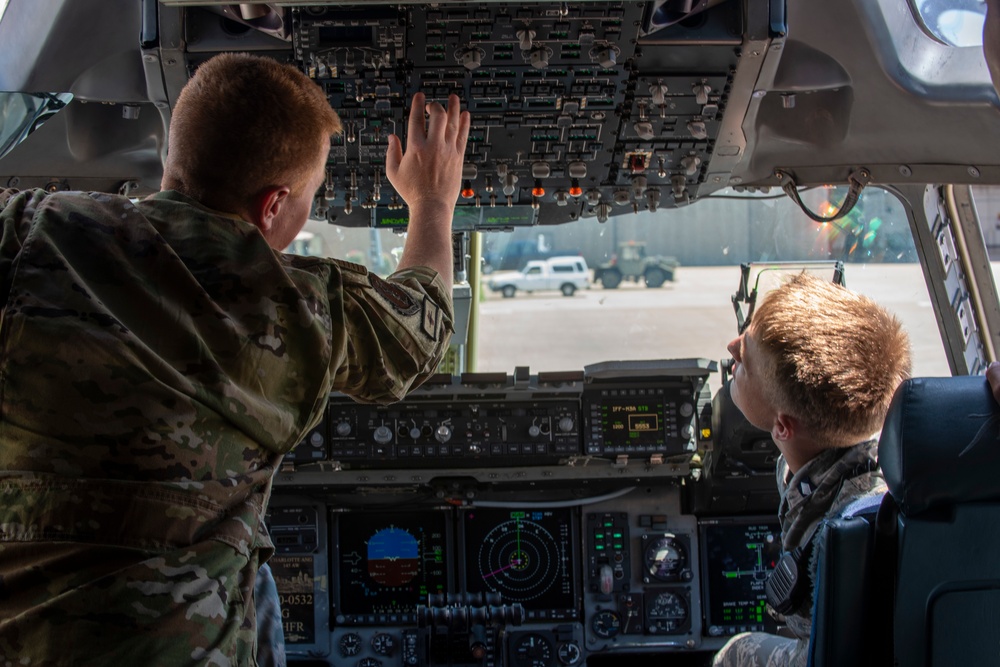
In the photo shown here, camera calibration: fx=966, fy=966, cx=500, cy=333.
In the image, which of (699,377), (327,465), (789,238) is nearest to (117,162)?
(327,465)

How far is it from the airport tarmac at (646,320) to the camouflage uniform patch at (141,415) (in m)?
2.34

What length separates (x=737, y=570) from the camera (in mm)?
3885

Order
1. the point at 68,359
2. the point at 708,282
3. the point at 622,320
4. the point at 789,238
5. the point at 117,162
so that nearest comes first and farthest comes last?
the point at 68,359, the point at 117,162, the point at 789,238, the point at 708,282, the point at 622,320

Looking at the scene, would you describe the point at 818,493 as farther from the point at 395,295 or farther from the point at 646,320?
the point at 646,320

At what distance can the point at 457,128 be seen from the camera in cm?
190

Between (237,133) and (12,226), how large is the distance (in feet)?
1.06

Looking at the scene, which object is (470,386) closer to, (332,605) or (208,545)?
(332,605)

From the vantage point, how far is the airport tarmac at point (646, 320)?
3707 mm

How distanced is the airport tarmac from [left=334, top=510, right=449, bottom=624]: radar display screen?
28.7 inches

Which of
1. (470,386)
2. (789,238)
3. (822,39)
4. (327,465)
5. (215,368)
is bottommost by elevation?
(327,465)

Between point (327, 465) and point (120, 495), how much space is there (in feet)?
8.30

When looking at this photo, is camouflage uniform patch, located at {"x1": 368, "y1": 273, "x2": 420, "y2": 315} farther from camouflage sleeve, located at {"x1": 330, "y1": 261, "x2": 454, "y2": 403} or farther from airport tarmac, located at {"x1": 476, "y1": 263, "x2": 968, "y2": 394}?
airport tarmac, located at {"x1": 476, "y1": 263, "x2": 968, "y2": 394}

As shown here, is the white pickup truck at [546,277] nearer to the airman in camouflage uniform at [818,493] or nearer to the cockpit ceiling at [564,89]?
the cockpit ceiling at [564,89]

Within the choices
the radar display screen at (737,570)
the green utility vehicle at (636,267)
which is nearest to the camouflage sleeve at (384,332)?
the radar display screen at (737,570)
